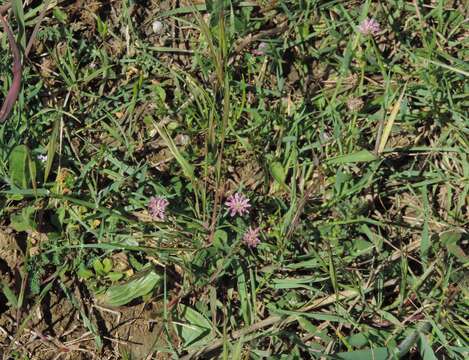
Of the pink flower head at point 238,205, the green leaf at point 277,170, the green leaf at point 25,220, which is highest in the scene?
the green leaf at point 25,220

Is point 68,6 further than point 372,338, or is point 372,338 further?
point 68,6

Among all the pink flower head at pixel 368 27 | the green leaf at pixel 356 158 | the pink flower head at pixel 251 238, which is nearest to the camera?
the green leaf at pixel 356 158

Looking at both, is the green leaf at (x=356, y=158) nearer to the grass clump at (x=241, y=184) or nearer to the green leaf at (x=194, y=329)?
the grass clump at (x=241, y=184)

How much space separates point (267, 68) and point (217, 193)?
0.68 m

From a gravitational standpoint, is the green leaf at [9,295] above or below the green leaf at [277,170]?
below

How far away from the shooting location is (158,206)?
2.43 meters

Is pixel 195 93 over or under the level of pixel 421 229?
over

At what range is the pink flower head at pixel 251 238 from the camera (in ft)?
Answer: 7.91

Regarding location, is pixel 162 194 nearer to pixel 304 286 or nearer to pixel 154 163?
pixel 154 163

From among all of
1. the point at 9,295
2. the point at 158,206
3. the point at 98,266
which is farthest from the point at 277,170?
the point at 9,295

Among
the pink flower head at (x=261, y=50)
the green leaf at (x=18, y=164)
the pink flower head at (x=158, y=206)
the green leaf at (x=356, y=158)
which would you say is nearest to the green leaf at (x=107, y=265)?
the pink flower head at (x=158, y=206)

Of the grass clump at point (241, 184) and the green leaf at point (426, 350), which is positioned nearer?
the green leaf at point (426, 350)

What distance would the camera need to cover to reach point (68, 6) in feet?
8.95

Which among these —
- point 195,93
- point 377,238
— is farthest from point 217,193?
point 377,238
